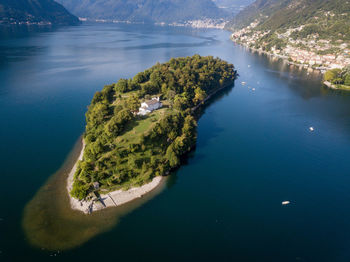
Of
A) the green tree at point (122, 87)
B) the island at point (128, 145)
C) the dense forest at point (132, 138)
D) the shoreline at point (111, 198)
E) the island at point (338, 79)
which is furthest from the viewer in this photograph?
the island at point (338, 79)

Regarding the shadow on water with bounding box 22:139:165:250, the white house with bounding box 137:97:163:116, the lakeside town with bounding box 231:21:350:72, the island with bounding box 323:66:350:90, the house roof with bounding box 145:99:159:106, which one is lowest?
the shadow on water with bounding box 22:139:165:250

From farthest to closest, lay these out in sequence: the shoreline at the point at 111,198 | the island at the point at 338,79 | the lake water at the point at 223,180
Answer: the island at the point at 338,79
the shoreline at the point at 111,198
the lake water at the point at 223,180

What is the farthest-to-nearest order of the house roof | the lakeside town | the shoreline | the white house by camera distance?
the lakeside town, the house roof, the white house, the shoreline

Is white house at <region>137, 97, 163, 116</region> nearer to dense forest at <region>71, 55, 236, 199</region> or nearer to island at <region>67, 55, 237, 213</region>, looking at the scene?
island at <region>67, 55, 237, 213</region>

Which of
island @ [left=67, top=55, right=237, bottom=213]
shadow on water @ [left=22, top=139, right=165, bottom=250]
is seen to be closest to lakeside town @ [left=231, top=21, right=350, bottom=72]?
island @ [left=67, top=55, right=237, bottom=213]

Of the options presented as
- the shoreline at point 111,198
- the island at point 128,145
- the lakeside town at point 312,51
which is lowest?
the shoreline at point 111,198

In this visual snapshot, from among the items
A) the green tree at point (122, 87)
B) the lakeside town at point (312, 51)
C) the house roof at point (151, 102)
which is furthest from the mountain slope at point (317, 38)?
the green tree at point (122, 87)

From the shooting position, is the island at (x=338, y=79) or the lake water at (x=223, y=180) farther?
the island at (x=338, y=79)

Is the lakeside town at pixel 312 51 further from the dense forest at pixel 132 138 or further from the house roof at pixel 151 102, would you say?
the house roof at pixel 151 102
